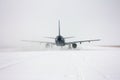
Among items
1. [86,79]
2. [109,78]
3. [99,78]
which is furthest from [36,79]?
[109,78]

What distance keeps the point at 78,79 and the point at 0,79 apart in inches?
56.6

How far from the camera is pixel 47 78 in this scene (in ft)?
9.48

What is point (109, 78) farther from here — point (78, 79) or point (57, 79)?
point (57, 79)

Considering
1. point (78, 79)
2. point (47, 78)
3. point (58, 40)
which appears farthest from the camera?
point (58, 40)

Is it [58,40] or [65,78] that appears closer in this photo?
[65,78]

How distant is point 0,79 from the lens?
9.31 feet

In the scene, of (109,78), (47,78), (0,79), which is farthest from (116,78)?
(0,79)

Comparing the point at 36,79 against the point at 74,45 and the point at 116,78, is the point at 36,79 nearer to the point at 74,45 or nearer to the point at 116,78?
the point at 116,78

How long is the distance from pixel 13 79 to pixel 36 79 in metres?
0.43

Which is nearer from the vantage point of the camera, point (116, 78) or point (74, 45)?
point (116, 78)

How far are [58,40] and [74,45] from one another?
7.26 feet

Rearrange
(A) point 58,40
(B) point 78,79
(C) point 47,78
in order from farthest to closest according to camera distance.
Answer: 1. (A) point 58,40
2. (C) point 47,78
3. (B) point 78,79

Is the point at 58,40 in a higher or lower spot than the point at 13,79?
lower

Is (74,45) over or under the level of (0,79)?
under
